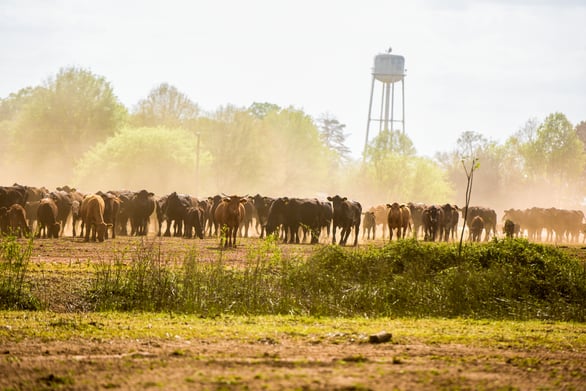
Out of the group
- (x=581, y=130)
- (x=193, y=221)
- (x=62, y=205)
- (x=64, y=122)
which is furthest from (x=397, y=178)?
(x=62, y=205)

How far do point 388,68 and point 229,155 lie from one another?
37945 millimetres

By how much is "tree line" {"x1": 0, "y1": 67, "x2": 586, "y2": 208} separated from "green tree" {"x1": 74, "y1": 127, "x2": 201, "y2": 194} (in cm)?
11

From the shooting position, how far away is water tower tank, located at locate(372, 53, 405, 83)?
12438 centimetres

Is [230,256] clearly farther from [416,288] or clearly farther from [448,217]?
[448,217]

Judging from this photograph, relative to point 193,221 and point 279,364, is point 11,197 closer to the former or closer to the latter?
point 193,221

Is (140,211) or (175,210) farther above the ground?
(175,210)

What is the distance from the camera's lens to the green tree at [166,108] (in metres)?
104

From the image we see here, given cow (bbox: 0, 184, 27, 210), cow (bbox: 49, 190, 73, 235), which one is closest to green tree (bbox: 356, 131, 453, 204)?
cow (bbox: 49, 190, 73, 235)

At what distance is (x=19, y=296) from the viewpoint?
16547mm

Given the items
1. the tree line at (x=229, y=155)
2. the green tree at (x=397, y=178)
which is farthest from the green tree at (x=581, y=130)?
the green tree at (x=397, y=178)

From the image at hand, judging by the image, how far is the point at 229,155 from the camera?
9675 centimetres

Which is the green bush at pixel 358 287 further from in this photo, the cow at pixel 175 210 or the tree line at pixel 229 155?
the tree line at pixel 229 155

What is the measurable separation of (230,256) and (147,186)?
54.9 meters

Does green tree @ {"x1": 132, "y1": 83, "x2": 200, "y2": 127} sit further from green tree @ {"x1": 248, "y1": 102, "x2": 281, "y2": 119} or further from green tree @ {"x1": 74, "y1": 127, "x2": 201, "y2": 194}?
green tree @ {"x1": 248, "y1": 102, "x2": 281, "y2": 119}
